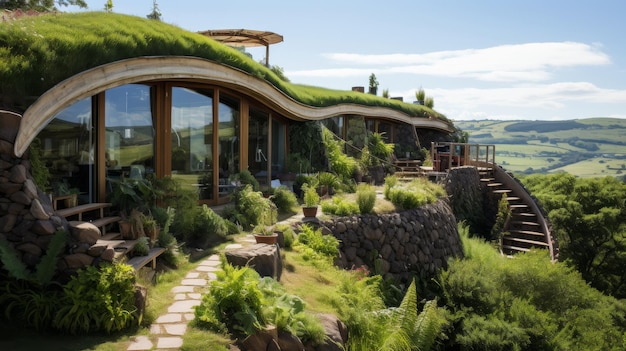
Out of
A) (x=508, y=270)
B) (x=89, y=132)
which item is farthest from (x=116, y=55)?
(x=508, y=270)

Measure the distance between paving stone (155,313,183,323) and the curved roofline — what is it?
2.52 m

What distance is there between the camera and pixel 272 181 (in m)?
15.5

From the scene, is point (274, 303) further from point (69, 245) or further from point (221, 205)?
point (221, 205)

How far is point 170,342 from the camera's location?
530 cm

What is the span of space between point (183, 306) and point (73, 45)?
413 centimetres

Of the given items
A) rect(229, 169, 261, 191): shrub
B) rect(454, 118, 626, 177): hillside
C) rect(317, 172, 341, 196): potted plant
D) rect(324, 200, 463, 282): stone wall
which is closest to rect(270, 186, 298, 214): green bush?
rect(229, 169, 261, 191): shrub

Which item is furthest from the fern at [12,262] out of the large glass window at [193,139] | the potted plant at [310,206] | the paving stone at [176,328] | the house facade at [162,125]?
the potted plant at [310,206]

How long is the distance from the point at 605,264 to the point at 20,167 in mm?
27614

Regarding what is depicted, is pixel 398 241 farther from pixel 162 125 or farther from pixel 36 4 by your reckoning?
pixel 36 4

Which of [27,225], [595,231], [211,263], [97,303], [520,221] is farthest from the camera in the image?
[595,231]

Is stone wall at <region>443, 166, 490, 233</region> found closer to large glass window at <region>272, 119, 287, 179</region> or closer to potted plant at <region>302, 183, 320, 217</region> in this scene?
large glass window at <region>272, 119, 287, 179</region>

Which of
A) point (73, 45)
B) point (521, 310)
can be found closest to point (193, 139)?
point (73, 45)

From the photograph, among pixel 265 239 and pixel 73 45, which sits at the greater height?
pixel 73 45

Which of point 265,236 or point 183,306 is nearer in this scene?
point 183,306
